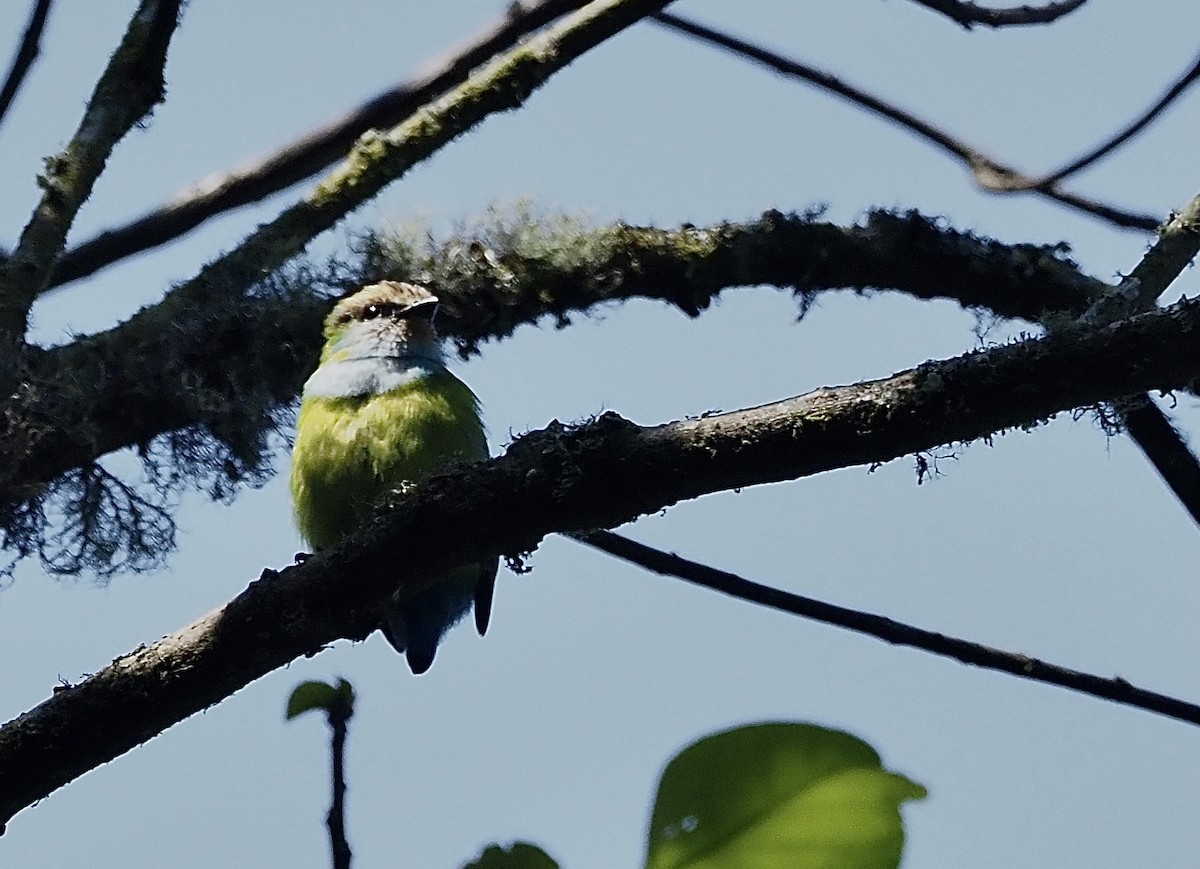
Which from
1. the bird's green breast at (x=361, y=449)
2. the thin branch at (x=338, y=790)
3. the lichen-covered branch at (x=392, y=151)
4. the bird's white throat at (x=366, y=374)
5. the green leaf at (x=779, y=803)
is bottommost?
the green leaf at (x=779, y=803)

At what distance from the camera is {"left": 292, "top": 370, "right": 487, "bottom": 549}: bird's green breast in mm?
3199

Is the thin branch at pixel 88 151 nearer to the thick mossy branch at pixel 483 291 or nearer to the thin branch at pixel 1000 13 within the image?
the thick mossy branch at pixel 483 291

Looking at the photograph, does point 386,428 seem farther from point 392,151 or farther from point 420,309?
point 392,151

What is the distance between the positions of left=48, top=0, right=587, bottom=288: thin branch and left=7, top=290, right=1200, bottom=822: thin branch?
2308 mm

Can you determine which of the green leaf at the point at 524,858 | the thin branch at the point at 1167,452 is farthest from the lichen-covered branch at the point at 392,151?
the green leaf at the point at 524,858

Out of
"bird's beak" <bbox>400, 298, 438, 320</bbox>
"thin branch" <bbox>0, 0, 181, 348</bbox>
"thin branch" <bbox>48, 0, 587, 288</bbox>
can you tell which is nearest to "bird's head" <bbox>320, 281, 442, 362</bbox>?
"bird's beak" <bbox>400, 298, 438, 320</bbox>

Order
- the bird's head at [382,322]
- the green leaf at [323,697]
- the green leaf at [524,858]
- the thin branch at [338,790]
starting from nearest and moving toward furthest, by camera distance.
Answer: the green leaf at [524,858] < the thin branch at [338,790] < the green leaf at [323,697] < the bird's head at [382,322]

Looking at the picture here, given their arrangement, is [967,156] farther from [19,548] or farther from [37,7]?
[19,548]

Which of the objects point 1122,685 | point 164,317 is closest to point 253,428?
point 164,317

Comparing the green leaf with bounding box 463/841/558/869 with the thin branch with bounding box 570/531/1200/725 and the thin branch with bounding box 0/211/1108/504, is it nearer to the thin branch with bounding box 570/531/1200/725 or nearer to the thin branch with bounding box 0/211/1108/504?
the thin branch with bounding box 570/531/1200/725

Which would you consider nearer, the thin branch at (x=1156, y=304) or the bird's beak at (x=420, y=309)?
the thin branch at (x=1156, y=304)

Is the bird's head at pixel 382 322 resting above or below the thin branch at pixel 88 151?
below

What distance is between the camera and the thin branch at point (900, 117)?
387 centimetres

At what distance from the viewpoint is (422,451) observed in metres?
3.23
